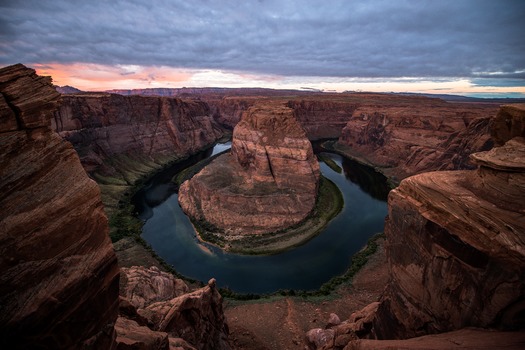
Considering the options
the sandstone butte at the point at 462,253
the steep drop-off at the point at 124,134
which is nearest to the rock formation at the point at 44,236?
the sandstone butte at the point at 462,253

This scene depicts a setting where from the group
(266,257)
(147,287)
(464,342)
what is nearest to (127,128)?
(266,257)

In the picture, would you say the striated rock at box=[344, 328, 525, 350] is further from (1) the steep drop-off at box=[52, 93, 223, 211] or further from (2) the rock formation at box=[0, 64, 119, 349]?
(1) the steep drop-off at box=[52, 93, 223, 211]

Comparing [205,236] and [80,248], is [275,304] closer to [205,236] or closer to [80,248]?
[205,236]

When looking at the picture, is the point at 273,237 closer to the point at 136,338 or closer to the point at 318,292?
the point at 318,292

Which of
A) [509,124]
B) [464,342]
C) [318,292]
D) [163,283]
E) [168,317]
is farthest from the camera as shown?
[318,292]

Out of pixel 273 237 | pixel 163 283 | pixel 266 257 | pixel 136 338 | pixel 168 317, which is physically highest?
pixel 136 338

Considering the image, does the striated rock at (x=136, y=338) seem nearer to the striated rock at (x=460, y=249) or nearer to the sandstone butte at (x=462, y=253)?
the sandstone butte at (x=462, y=253)
